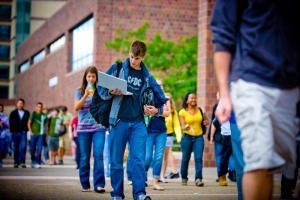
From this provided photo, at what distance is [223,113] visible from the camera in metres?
4.13

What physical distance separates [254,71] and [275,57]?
0.50 ft

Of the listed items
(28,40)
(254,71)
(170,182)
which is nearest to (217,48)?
(254,71)

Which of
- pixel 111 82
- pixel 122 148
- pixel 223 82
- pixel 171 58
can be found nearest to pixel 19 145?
pixel 122 148

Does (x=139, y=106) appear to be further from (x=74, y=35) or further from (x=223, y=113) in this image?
(x=74, y=35)

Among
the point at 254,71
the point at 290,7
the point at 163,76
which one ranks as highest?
the point at 163,76

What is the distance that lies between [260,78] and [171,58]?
27462mm

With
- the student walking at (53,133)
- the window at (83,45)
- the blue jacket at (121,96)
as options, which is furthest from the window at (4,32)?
the blue jacket at (121,96)

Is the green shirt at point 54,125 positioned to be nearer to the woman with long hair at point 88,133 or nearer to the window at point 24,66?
the woman with long hair at point 88,133

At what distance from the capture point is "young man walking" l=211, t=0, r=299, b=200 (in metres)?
3.98

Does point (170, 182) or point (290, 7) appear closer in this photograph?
point (290, 7)

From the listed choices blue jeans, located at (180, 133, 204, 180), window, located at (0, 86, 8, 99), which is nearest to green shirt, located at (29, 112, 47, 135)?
blue jeans, located at (180, 133, 204, 180)

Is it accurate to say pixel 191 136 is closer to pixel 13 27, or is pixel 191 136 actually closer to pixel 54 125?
pixel 54 125

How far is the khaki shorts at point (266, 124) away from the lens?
3.94 metres

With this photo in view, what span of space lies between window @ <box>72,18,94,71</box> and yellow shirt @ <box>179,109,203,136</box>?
2100 cm
